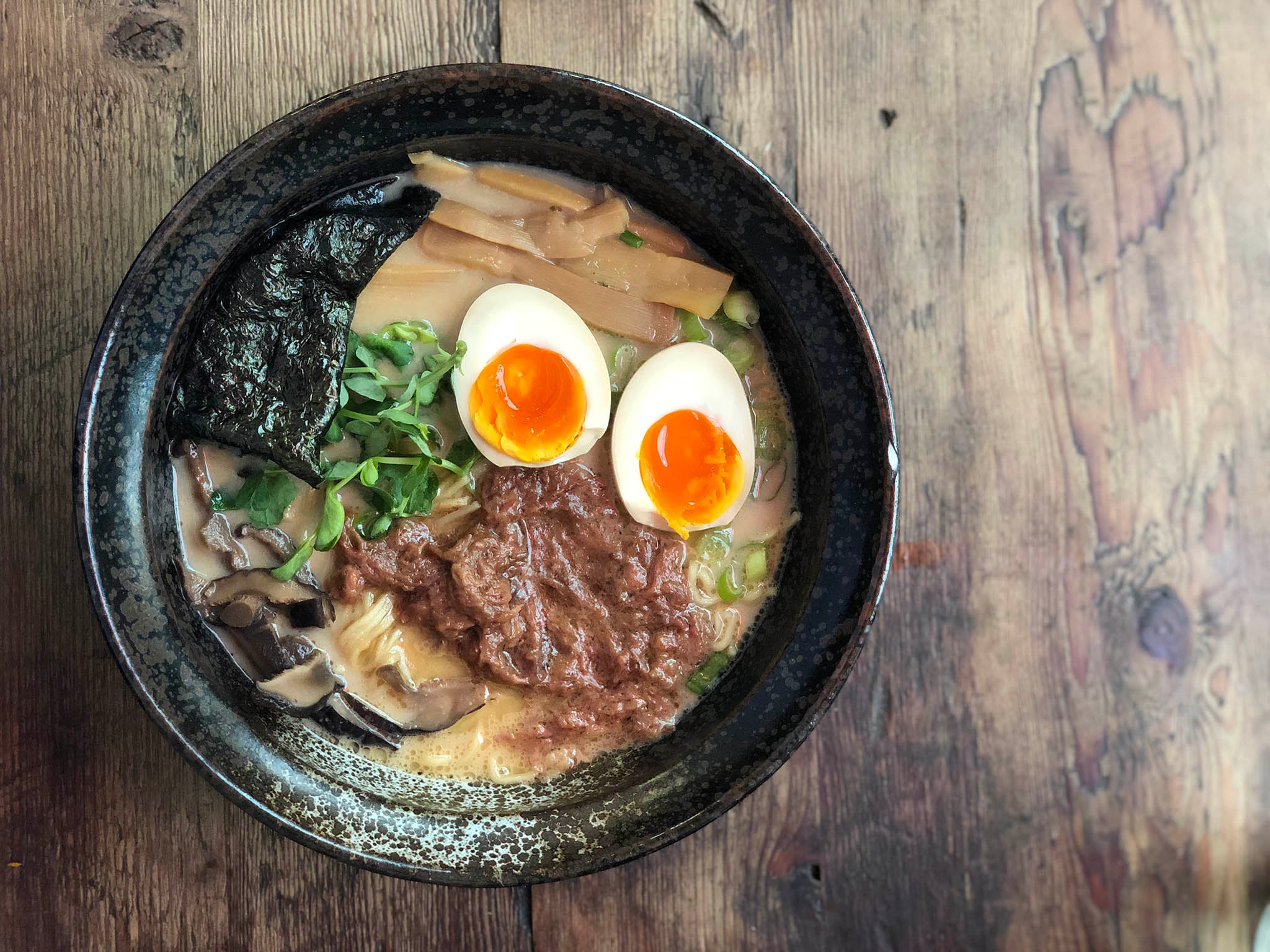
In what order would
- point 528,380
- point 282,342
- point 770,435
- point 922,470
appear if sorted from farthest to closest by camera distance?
point 922,470
point 770,435
point 528,380
point 282,342

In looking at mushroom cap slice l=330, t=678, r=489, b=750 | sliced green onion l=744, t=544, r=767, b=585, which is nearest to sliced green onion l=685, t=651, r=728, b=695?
sliced green onion l=744, t=544, r=767, b=585

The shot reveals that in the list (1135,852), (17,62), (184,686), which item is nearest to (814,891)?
(1135,852)

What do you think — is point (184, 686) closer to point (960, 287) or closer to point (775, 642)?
point (775, 642)

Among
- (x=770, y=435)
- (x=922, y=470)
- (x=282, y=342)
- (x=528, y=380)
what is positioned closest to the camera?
(x=282, y=342)

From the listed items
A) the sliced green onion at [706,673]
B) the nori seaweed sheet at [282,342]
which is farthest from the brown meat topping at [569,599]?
the nori seaweed sheet at [282,342]

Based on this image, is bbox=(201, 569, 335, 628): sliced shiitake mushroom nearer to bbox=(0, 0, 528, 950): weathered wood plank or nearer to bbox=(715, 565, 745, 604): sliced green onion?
bbox=(0, 0, 528, 950): weathered wood plank

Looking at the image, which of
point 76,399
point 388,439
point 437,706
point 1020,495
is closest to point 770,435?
point 1020,495

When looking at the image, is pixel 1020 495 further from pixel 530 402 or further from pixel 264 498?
pixel 264 498
